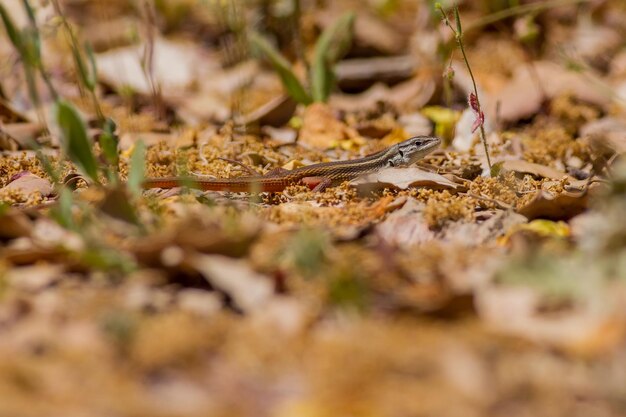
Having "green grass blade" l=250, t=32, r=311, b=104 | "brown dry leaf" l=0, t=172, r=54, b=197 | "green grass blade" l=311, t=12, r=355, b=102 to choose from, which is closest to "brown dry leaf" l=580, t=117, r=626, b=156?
"green grass blade" l=311, t=12, r=355, b=102

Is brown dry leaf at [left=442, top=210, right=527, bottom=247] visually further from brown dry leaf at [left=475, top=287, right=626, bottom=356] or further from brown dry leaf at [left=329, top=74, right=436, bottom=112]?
brown dry leaf at [left=329, top=74, right=436, bottom=112]

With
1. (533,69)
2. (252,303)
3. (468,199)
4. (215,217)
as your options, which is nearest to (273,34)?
(533,69)

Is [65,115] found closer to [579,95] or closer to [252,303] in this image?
[252,303]

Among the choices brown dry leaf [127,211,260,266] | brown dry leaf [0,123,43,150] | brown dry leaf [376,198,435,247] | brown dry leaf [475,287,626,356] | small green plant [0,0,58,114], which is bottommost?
A: brown dry leaf [0,123,43,150]

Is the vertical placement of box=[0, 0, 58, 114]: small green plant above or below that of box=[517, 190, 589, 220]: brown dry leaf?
above

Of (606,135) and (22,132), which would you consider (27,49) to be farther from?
(606,135)
